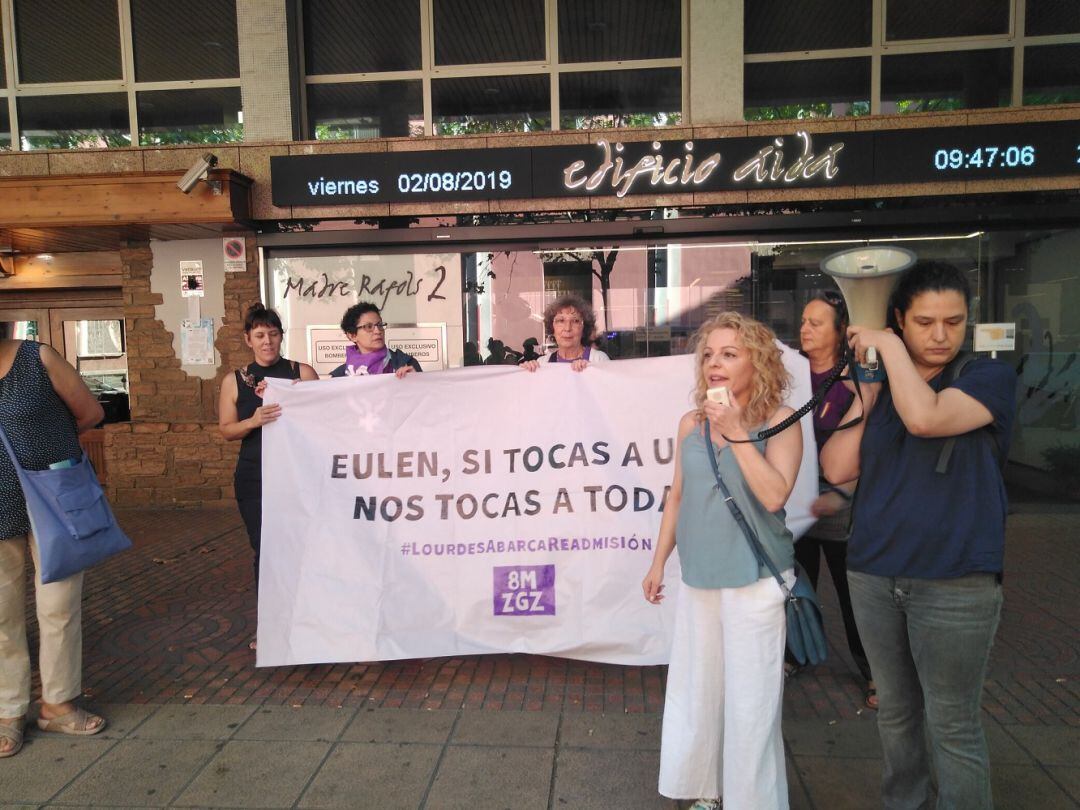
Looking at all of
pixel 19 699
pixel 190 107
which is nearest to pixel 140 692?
pixel 19 699

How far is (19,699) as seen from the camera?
3346 millimetres

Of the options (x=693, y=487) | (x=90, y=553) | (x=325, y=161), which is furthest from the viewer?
(x=325, y=161)

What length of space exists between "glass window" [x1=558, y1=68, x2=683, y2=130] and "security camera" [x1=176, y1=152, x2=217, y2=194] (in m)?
3.59

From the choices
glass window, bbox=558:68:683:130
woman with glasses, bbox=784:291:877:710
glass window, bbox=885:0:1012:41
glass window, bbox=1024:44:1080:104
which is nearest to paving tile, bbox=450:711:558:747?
woman with glasses, bbox=784:291:877:710

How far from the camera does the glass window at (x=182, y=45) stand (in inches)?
323

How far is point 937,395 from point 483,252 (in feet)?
20.8

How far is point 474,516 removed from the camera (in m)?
3.83

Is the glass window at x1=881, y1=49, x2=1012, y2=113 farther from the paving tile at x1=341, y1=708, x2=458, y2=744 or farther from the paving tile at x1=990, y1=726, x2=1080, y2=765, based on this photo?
the paving tile at x1=341, y1=708, x2=458, y2=744

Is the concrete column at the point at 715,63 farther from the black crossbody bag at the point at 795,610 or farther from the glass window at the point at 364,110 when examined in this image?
the black crossbody bag at the point at 795,610

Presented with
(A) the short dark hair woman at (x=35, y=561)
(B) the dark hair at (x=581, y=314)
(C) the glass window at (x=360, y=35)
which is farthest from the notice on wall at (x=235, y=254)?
(A) the short dark hair woman at (x=35, y=561)

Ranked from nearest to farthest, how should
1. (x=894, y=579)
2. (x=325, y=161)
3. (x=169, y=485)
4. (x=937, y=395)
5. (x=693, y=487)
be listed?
(x=937, y=395), (x=894, y=579), (x=693, y=487), (x=325, y=161), (x=169, y=485)

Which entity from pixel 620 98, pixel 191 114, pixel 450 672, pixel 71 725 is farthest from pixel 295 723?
pixel 191 114

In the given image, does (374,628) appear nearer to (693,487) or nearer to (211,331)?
(693,487)

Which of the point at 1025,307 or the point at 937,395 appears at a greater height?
the point at 1025,307
